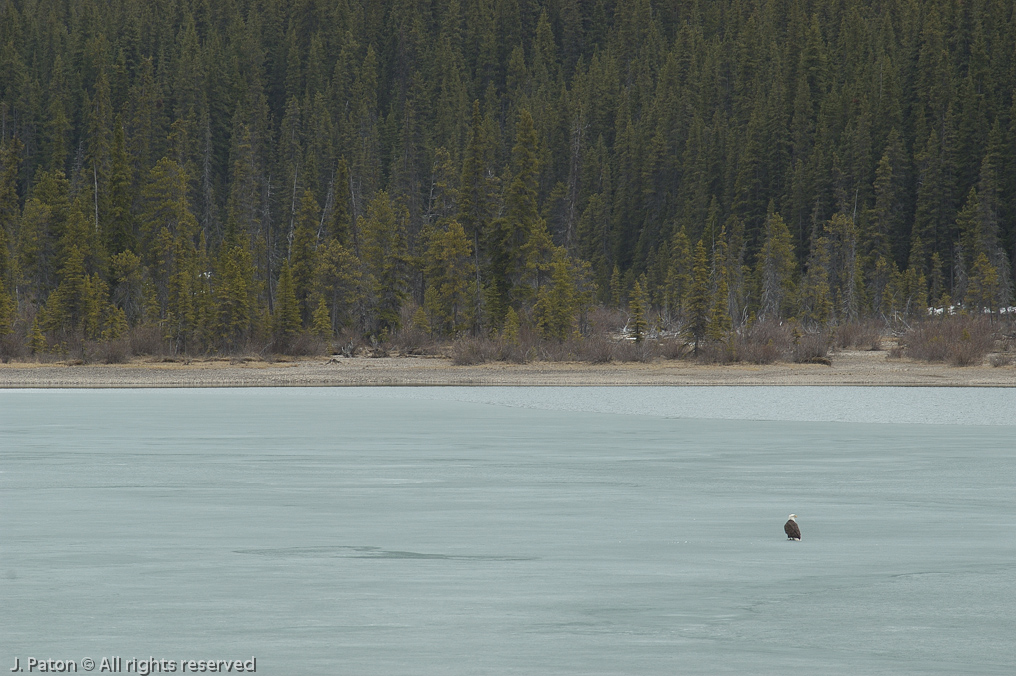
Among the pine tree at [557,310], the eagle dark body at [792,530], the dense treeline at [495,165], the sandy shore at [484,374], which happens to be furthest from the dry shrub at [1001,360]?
the eagle dark body at [792,530]

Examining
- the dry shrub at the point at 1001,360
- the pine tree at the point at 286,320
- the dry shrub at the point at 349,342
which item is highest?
the pine tree at the point at 286,320

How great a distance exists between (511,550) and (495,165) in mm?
94958

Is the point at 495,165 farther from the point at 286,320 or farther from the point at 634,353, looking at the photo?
the point at 634,353

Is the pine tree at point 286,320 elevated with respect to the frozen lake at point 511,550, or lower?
elevated

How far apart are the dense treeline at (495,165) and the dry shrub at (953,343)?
846 cm

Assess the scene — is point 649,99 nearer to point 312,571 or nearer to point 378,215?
point 378,215

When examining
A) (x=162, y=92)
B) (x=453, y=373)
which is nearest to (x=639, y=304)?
(x=453, y=373)

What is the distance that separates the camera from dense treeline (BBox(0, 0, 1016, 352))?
61.0 metres

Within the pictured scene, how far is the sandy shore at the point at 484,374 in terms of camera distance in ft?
139

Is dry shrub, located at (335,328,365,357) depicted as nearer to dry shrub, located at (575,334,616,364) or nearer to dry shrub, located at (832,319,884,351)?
dry shrub, located at (575,334,616,364)

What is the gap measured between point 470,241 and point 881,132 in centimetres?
4481

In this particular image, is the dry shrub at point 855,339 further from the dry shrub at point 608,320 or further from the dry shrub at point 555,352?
the dry shrub at point 555,352

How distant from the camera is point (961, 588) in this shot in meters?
9.20

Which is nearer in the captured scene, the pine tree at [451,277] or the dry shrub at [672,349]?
the dry shrub at [672,349]
